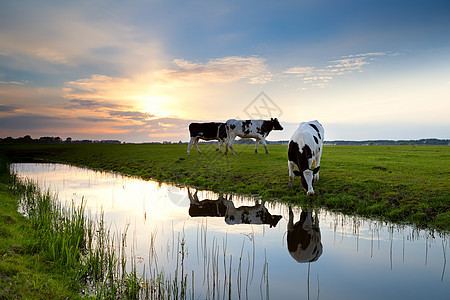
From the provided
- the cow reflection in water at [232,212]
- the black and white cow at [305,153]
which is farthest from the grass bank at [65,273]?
the black and white cow at [305,153]

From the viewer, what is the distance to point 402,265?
6.73 m

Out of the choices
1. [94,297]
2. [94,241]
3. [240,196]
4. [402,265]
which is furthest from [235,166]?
[94,297]

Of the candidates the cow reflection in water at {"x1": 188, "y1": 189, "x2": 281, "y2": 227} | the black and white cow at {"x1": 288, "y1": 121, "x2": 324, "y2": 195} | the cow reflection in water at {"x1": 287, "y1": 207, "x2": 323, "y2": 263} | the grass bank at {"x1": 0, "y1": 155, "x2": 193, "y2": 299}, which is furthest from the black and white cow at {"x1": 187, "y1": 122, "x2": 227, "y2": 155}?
the grass bank at {"x1": 0, "y1": 155, "x2": 193, "y2": 299}

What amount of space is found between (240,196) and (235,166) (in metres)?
6.26

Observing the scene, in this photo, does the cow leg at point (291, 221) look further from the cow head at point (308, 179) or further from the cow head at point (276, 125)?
the cow head at point (276, 125)

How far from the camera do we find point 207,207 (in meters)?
12.5

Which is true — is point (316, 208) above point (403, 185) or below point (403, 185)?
below

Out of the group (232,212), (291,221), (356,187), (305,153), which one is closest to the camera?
(291,221)

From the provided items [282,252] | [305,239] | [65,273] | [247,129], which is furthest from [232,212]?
[247,129]

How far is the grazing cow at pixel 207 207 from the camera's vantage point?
11.4 m

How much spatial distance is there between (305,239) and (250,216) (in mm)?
2864

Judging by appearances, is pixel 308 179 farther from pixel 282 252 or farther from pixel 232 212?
pixel 282 252

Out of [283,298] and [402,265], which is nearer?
[283,298]

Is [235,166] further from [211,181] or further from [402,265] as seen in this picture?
[402,265]
